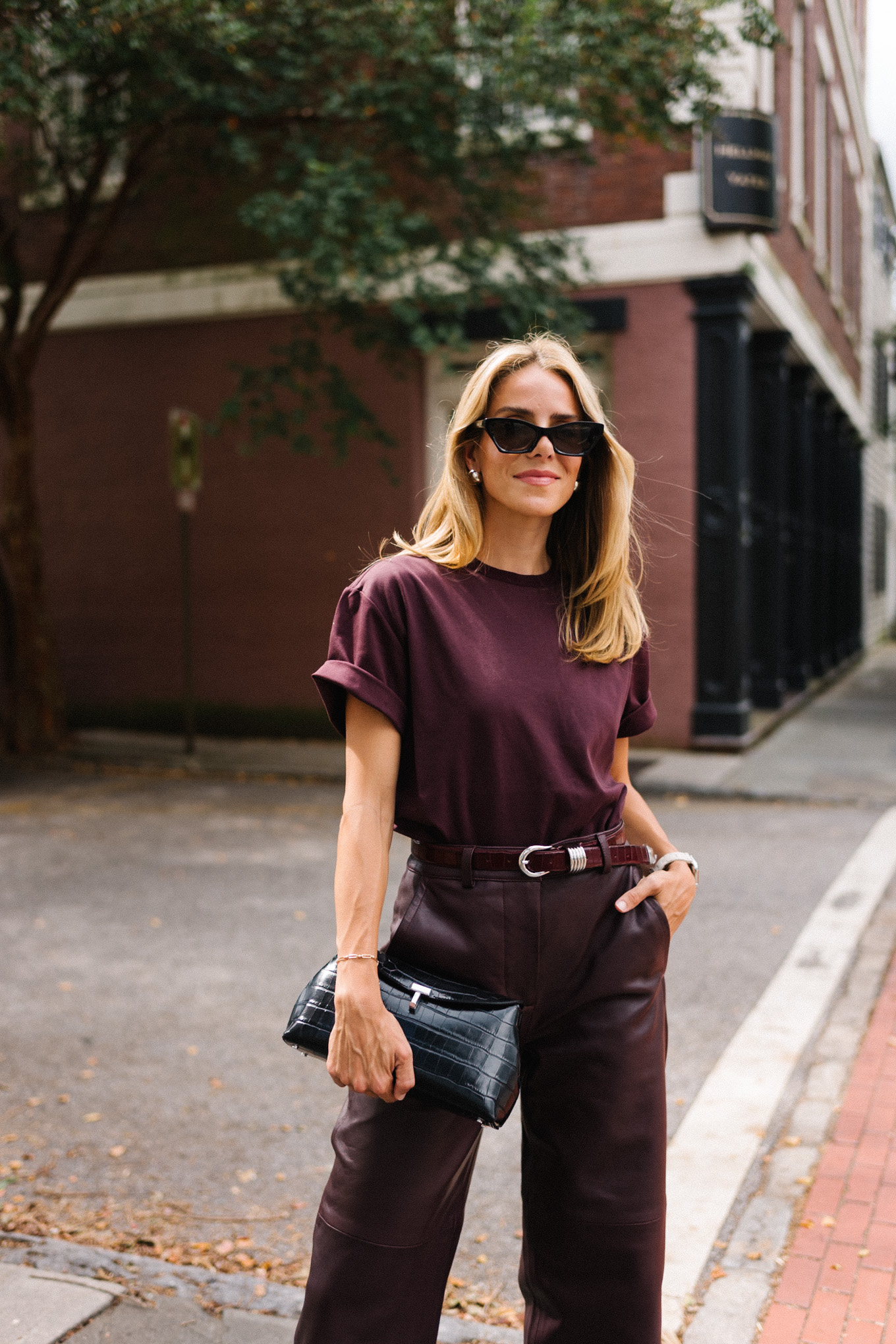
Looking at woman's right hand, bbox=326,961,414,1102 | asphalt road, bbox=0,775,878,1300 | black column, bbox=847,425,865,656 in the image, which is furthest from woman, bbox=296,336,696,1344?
black column, bbox=847,425,865,656

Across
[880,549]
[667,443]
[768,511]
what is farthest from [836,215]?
[880,549]

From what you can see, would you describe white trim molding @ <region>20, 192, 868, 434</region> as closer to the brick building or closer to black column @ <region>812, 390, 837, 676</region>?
the brick building

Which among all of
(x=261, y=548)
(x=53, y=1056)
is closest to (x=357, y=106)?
(x=261, y=548)

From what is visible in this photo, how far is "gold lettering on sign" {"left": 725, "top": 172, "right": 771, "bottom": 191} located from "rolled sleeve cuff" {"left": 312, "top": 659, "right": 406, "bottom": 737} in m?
10.0

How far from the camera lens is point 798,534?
1594 cm

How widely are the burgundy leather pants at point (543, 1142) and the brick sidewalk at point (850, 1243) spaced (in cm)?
88

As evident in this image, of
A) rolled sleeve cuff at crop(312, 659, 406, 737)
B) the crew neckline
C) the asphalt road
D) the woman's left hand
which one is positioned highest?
the crew neckline

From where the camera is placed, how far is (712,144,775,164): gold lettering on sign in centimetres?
1079

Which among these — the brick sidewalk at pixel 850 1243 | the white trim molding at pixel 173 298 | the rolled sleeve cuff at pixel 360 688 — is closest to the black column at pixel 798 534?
the white trim molding at pixel 173 298

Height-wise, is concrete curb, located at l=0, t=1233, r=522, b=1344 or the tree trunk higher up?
the tree trunk

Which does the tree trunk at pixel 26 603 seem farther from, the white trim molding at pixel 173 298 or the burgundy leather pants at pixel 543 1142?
the burgundy leather pants at pixel 543 1142

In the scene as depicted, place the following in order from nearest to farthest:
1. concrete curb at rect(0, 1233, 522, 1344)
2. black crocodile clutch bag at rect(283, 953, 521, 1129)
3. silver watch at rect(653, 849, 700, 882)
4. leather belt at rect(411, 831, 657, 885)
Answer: black crocodile clutch bag at rect(283, 953, 521, 1129), leather belt at rect(411, 831, 657, 885), silver watch at rect(653, 849, 700, 882), concrete curb at rect(0, 1233, 522, 1344)

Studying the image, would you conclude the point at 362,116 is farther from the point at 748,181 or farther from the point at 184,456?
the point at 748,181

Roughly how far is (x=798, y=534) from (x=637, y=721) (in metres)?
14.3
